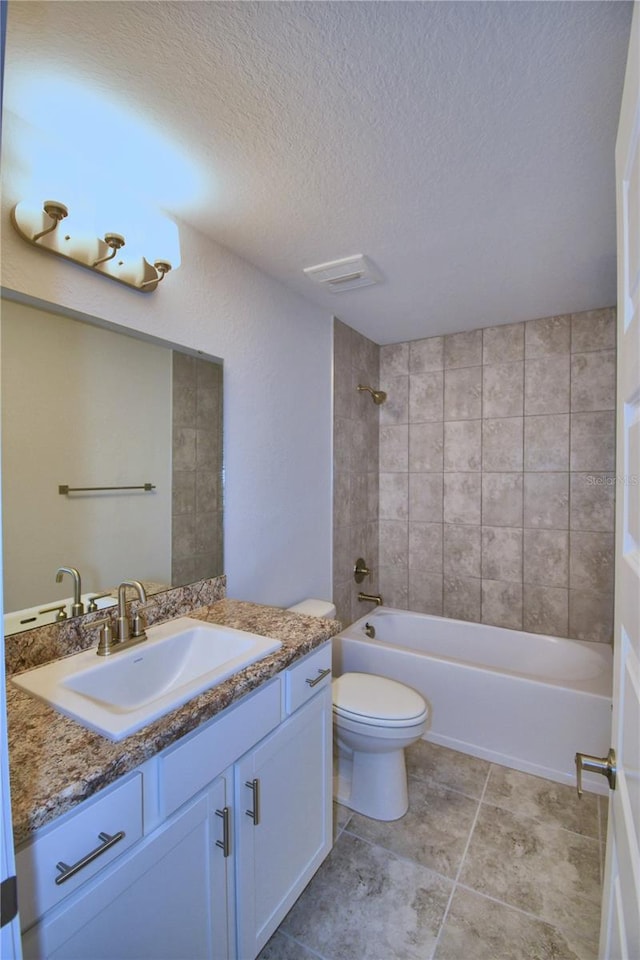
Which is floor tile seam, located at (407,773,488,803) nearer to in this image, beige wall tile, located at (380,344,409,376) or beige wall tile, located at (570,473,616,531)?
beige wall tile, located at (570,473,616,531)

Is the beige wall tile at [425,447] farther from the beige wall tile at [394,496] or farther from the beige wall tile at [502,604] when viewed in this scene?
the beige wall tile at [502,604]

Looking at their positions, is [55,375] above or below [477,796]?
above

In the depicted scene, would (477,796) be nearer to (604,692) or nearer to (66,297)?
(604,692)

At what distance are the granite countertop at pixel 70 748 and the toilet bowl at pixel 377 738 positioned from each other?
29.3 inches

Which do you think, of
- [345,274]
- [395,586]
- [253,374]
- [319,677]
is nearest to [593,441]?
[395,586]

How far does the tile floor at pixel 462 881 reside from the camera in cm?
130

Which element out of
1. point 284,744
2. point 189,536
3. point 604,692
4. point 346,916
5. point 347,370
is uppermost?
point 347,370

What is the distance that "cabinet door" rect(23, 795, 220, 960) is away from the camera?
71cm

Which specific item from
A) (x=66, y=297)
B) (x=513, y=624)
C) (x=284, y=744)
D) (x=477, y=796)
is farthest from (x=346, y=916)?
(x=66, y=297)

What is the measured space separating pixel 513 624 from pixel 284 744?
6.59ft

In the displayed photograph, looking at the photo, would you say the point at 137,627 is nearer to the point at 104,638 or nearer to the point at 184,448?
the point at 104,638

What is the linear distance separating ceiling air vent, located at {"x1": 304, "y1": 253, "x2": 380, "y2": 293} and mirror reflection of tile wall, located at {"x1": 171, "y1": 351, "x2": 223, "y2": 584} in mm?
687

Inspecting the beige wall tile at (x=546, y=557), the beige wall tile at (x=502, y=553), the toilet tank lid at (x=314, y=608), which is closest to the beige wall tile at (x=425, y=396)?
the beige wall tile at (x=502, y=553)

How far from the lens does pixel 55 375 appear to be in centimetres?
121
